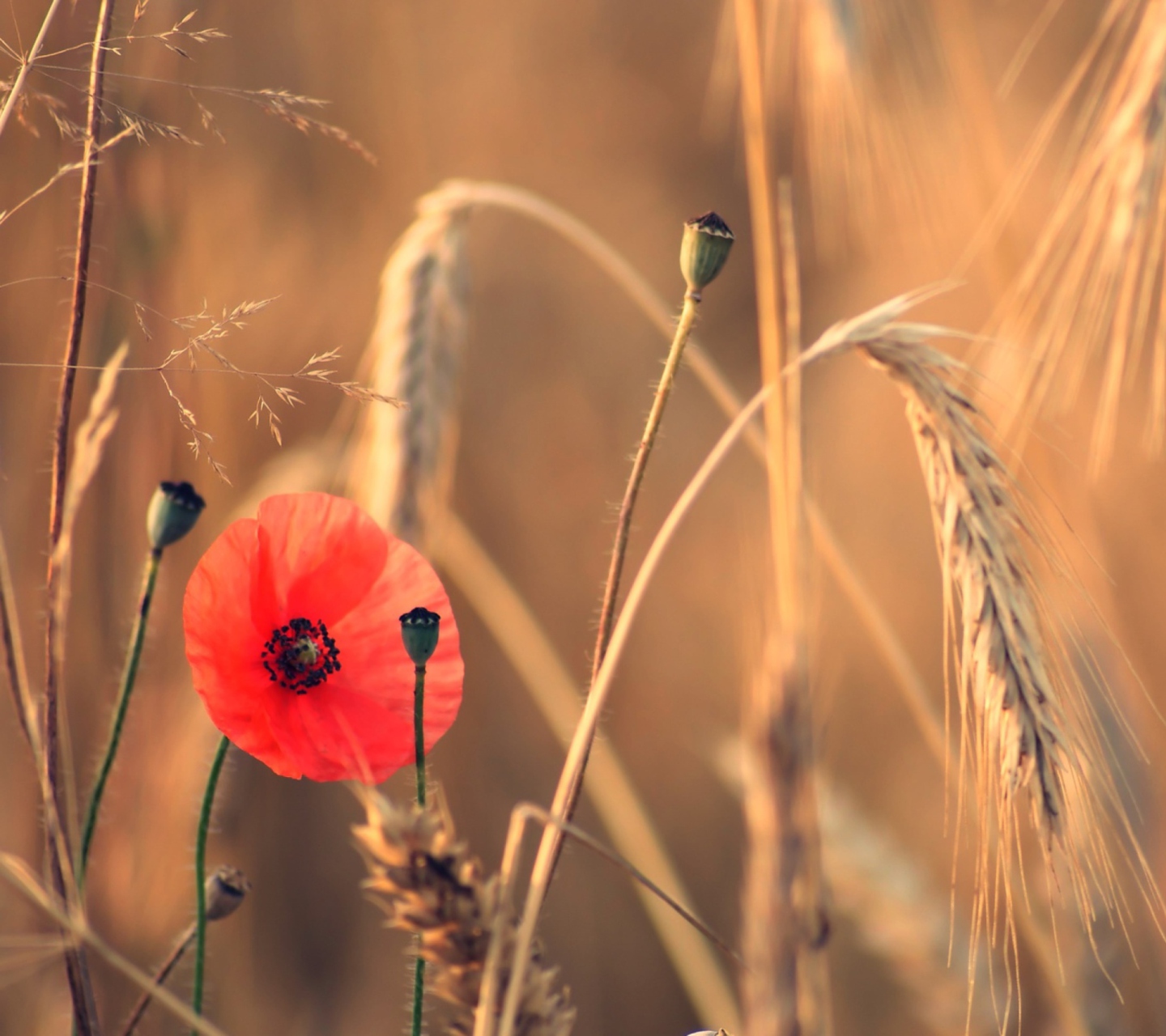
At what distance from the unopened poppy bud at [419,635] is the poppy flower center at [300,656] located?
5 cm

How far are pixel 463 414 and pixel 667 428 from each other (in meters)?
0.37

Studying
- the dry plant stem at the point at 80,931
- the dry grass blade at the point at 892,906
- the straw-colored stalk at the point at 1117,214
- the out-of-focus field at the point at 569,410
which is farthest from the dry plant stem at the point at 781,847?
the out-of-focus field at the point at 569,410

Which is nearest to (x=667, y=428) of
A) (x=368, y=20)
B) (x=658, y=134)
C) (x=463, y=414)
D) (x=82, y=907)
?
(x=463, y=414)

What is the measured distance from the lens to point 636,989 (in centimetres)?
165

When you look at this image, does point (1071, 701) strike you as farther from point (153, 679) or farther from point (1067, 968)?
point (153, 679)

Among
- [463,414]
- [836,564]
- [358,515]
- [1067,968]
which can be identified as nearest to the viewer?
[358,515]

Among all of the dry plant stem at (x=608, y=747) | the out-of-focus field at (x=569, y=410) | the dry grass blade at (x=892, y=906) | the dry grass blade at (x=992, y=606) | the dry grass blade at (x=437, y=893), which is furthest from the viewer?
the out-of-focus field at (x=569, y=410)

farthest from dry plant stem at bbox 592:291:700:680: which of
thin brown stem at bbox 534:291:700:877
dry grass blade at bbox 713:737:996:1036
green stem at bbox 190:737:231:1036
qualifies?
dry grass blade at bbox 713:737:996:1036

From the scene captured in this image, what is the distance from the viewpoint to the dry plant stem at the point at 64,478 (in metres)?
0.35

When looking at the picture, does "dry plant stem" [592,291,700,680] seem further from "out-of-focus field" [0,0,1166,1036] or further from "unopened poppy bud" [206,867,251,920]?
"out-of-focus field" [0,0,1166,1036]

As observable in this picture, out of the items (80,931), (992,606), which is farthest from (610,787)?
(80,931)

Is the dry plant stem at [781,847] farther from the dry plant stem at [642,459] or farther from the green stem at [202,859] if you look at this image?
the green stem at [202,859]

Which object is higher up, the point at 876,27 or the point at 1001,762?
the point at 876,27

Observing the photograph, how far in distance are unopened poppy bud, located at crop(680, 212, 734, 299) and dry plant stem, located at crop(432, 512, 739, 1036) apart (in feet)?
0.83
